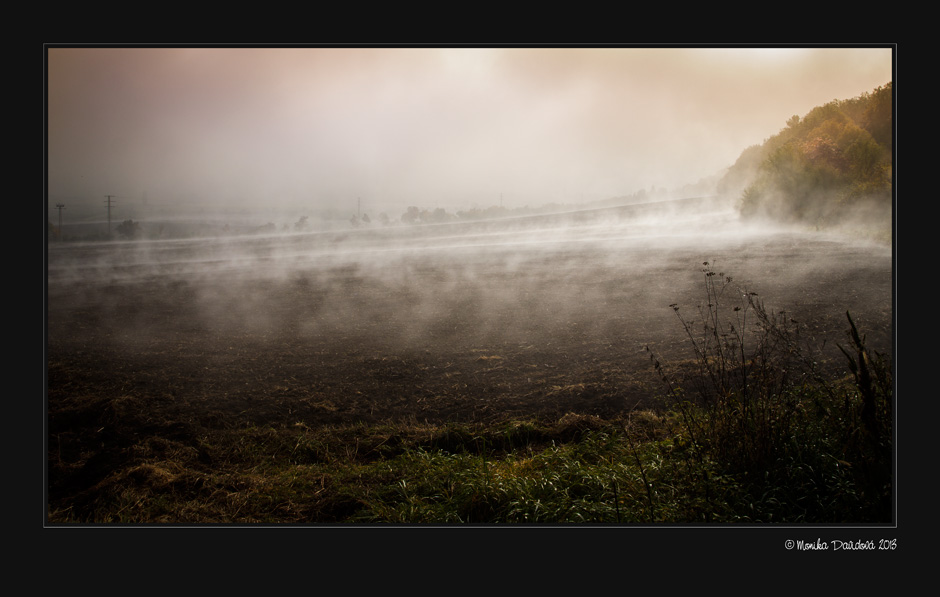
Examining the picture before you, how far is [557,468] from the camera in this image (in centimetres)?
292

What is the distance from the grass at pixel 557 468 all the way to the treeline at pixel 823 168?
1.55 m

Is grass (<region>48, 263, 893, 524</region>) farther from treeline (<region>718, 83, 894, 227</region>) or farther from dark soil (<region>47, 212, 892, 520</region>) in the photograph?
treeline (<region>718, 83, 894, 227</region>)

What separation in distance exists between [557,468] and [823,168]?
12.1ft

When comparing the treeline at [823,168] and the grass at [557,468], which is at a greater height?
the treeline at [823,168]

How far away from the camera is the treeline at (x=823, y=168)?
3770 millimetres

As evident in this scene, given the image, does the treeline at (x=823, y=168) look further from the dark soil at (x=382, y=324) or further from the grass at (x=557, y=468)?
the grass at (x=557, y=468)

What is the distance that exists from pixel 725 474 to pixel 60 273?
507cm

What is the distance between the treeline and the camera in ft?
12.4

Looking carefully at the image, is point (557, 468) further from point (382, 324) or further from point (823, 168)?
point (823, 168)

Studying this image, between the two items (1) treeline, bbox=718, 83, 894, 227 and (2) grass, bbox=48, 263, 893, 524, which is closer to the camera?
(2) grass, bbox=48, 263, 893, 524

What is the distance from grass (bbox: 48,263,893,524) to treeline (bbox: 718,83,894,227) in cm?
155

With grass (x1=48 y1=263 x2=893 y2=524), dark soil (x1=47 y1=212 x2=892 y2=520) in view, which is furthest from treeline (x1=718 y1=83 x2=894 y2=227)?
grass (x1=48 y1=263 x2=893 y2=524)

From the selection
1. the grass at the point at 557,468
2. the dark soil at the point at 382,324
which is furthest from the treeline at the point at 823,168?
the grass at the point at 557,468

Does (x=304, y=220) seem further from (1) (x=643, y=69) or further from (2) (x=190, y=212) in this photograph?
(1) (x=643, y=69)
